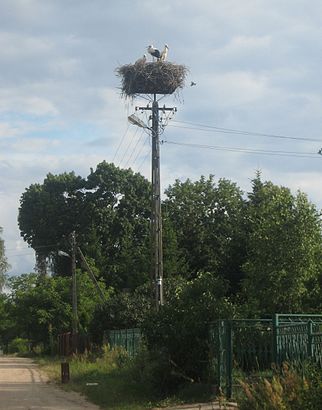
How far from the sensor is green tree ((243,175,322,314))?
35719 mm

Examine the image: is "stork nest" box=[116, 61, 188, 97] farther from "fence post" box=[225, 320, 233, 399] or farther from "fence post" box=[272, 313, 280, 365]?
"fence post" box=[272, 313, 280, 365]

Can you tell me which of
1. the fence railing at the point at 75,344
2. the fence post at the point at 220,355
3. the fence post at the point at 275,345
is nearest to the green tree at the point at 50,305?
the fence railing at the point at 75,344

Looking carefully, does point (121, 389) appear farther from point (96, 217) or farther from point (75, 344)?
point (96, 217)

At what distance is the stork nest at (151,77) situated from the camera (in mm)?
30875

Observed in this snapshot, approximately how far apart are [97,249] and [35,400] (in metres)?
40.5

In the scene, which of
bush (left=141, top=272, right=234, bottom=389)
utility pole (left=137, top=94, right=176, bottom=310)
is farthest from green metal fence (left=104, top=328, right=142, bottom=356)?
bush (left=141, top=272, right=234, bottom=389)

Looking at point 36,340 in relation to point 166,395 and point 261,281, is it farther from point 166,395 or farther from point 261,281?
point 166,395

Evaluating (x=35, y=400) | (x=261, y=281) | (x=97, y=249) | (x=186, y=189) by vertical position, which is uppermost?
(x=186, y=189)

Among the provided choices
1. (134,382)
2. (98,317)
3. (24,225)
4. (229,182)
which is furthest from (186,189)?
(134,382)

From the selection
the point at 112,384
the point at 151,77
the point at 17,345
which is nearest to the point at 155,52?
the point at 151,77

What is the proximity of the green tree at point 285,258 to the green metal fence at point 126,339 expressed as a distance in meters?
6.75

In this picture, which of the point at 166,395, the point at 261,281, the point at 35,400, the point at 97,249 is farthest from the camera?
the point at 97,249

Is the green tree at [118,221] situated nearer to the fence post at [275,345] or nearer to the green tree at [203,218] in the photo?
the green tree at [203,218]

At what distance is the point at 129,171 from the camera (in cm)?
6391
